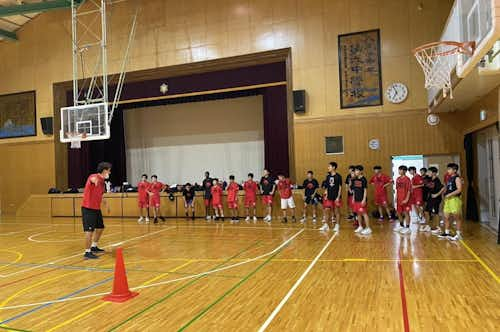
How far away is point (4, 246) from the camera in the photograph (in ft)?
30.7

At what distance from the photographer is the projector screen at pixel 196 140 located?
1758 cm

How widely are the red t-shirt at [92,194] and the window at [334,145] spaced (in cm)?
830

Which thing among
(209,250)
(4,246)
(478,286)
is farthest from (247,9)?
(478,286)

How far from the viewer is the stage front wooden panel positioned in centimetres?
1321

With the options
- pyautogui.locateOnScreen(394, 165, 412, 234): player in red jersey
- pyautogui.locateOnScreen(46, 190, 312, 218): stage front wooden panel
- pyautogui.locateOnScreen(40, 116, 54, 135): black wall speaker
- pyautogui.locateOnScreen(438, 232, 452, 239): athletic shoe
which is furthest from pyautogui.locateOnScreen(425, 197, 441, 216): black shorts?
pyautogui.locateOnScreen(40, 116, 54, 135): black wall speaker

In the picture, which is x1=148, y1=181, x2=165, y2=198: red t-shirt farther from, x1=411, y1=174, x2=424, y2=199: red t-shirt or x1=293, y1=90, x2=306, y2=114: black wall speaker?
x1=411, y1=174, x2=424, y2=199: red t-shirt

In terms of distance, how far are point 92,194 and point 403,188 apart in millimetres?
7133

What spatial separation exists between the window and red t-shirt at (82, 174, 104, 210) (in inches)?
327

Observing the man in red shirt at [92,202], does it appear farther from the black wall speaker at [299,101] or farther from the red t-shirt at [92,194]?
the black wall speaker at [299,101]

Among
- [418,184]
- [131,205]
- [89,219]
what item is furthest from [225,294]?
[131,205]


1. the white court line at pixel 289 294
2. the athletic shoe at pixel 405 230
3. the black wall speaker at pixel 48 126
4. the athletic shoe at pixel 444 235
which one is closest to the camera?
the white court line at pixel 289 294

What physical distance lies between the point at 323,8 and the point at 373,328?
12.3 metres

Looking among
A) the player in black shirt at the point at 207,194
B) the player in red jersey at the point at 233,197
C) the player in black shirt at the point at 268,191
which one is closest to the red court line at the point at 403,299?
the player in black shirt at the point at 268,191

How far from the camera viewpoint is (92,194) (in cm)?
740
